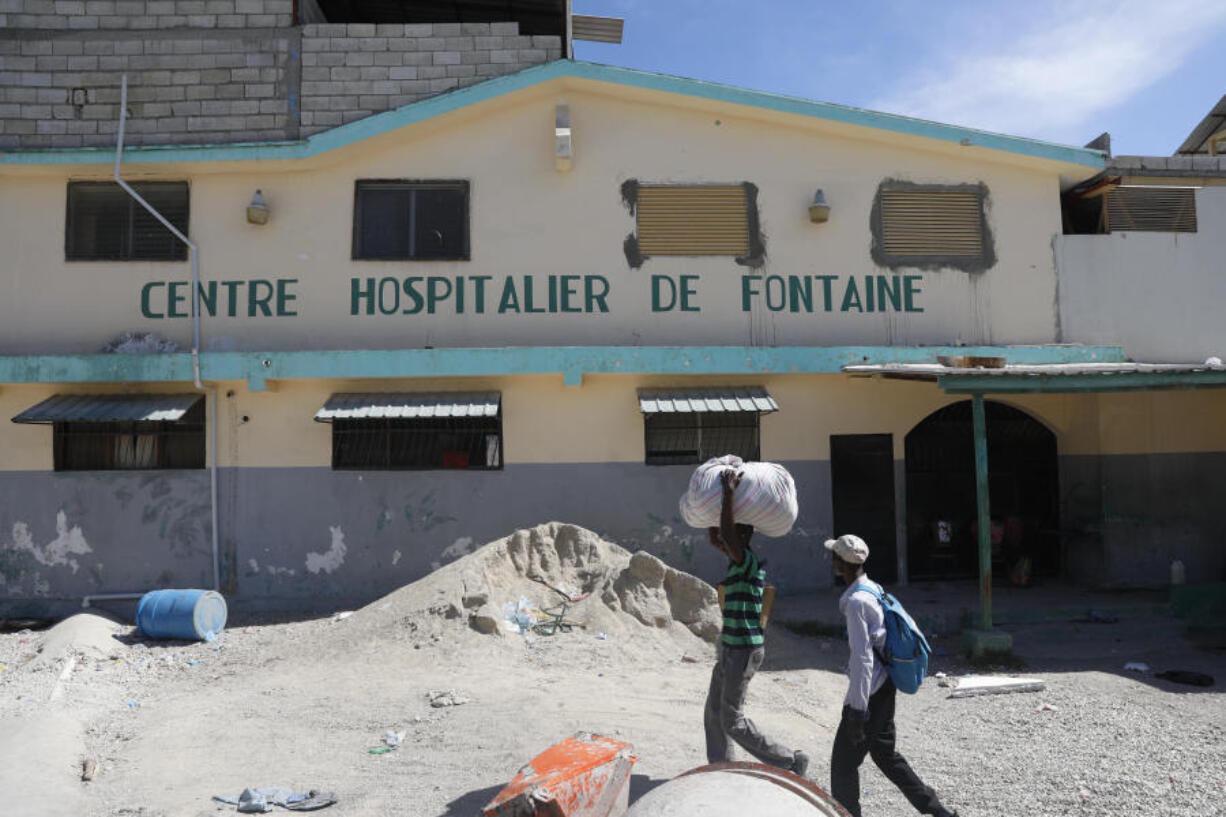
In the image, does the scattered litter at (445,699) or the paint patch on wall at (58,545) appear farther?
the paint patch on wall at (58,545)

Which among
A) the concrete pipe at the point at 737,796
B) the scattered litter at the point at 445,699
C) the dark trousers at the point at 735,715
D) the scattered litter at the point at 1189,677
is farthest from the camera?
the scattered litter at the point at 1189,677

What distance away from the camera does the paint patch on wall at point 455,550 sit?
35.0 feet

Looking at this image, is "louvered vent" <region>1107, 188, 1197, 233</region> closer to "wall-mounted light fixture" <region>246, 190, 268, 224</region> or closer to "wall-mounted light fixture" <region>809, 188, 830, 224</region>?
"wall-mounted light fixture" <region>809, 188, 830, 224</region>

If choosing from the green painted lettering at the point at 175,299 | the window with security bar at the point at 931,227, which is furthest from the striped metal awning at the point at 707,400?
the green painted lettering at the point at 175,299

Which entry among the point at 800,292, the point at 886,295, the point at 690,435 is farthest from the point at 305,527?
the point at 886,295

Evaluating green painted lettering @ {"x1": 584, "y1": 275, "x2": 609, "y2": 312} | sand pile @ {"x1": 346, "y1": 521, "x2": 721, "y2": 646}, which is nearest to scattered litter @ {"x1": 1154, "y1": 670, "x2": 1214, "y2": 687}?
sand pile @ {"x1": 346, "y1": 521, "x2": 721, "y2": 646}

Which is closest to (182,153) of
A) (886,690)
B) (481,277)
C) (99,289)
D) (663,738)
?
(99,289)

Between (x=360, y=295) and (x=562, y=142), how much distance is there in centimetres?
319

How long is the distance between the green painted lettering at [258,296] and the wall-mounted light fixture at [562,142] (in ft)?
13.1

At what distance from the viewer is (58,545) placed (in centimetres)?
1072

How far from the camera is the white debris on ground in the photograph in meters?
5.49

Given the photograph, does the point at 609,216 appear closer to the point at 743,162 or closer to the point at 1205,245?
the point at 743,162

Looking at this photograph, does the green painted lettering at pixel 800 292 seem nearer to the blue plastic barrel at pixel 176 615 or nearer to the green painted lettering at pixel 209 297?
the green painted lettering at pixel 209 297

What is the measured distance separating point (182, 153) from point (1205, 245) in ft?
43.6
